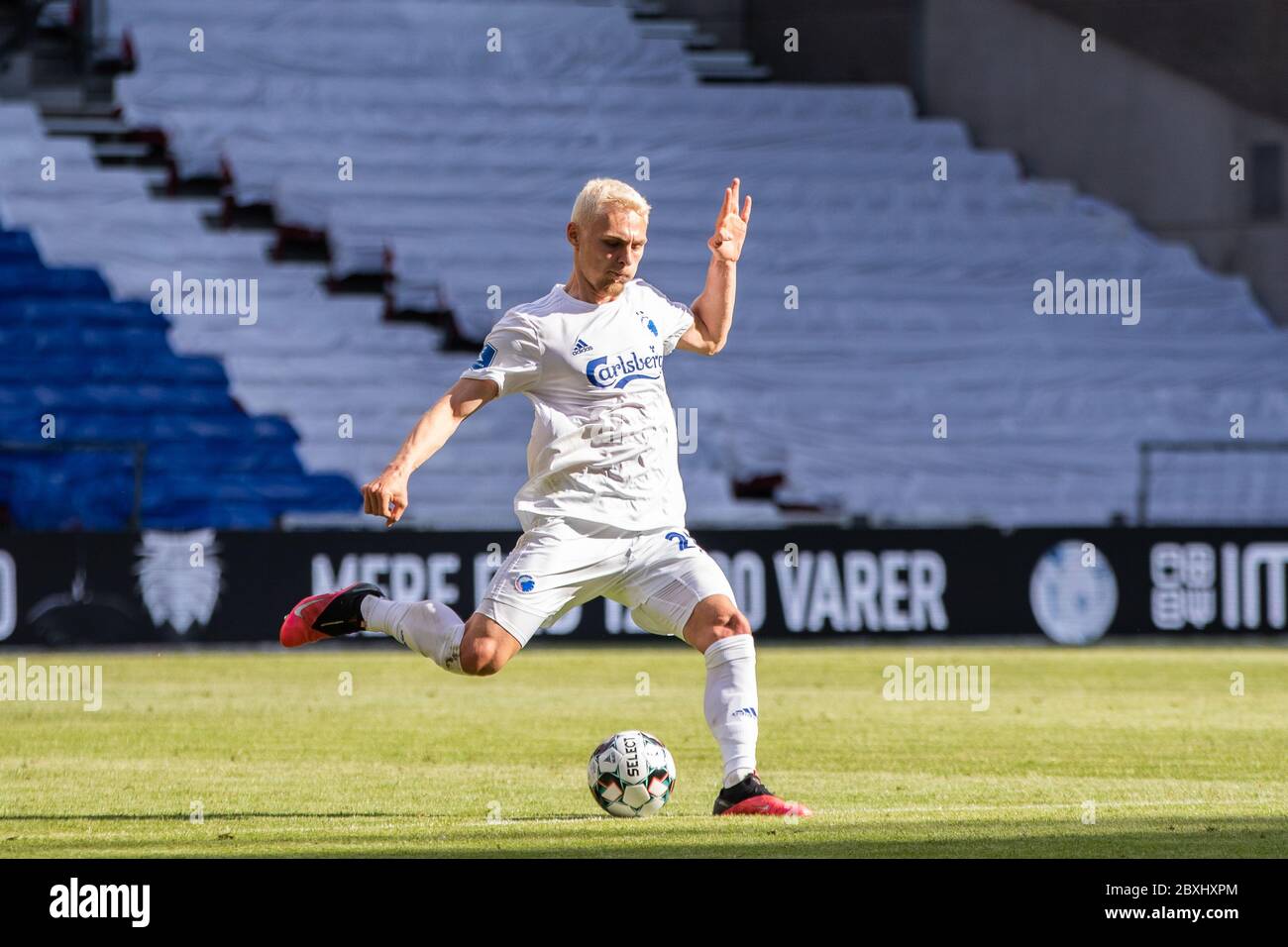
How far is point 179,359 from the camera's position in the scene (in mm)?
23781

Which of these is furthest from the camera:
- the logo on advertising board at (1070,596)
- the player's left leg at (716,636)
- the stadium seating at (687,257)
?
the stadium seating at (687,257)

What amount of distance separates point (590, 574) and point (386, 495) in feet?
3.70

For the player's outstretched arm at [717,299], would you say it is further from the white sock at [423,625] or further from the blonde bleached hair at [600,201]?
the white sock at [423,625]

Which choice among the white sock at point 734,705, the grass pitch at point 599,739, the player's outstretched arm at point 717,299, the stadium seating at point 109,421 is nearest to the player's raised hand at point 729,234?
the player's outstretched arm at point 717,299

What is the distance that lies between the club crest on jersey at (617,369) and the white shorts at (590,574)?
529 mm

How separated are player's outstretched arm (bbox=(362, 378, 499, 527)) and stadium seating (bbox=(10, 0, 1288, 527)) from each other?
1304cm

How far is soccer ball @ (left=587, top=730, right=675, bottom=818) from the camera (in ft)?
26.0

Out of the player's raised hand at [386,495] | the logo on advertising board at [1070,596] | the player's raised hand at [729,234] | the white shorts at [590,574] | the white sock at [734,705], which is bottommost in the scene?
the logo on advertising board at [1070,596]

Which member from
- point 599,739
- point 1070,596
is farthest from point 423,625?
point 1070,596

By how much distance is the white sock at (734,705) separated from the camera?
779 cm

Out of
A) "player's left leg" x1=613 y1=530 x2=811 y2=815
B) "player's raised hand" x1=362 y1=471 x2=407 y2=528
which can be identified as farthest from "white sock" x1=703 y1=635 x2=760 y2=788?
"player's raised hand" x1=362 y1=471 x2=407 y2=528

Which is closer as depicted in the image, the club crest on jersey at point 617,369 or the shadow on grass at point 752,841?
the shadow on grass at point 752,841

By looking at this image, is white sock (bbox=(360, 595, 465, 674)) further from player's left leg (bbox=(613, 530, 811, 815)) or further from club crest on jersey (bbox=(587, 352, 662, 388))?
club crest on jersey (bbox=(587, 352, 662, 388))
